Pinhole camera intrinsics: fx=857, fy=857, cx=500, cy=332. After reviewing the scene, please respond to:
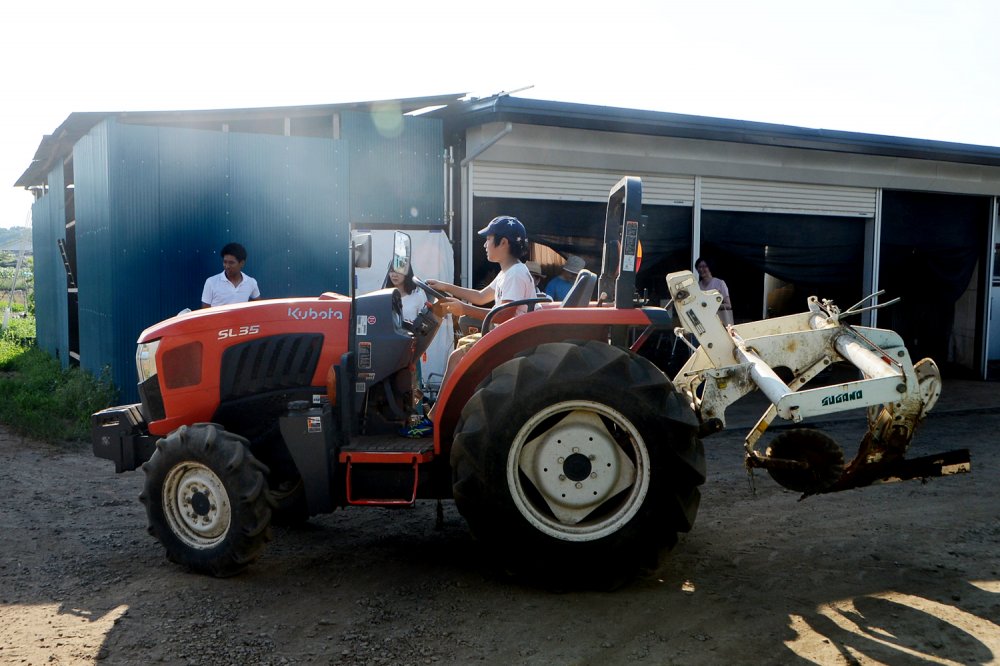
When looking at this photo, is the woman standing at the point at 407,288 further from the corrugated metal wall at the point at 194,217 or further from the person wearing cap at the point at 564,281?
the corrugated metal wall at the point at 194,217

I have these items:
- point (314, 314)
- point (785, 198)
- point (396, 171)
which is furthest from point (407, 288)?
point (785, 198)

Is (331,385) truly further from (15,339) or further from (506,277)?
(15,339)

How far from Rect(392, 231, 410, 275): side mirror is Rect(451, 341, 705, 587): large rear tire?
1.03m

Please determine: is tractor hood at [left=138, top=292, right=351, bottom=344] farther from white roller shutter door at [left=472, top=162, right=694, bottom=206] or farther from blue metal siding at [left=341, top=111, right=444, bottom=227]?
white roller shutter door at [left=472, top=162, right=694, bottom=206]

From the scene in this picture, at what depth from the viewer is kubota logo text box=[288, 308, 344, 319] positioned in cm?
449

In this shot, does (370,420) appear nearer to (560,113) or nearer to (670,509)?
(670,509)

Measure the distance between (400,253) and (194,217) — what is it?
488 centimetres

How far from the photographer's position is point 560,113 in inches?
365

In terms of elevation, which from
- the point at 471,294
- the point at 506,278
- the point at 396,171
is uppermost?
the point at 396,171

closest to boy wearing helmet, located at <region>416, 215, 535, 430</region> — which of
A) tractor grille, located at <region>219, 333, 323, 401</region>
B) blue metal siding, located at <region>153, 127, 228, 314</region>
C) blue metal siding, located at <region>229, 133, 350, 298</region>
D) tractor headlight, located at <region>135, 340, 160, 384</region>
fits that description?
tractor grille, located at <region>219, 333, 323, 401</region>

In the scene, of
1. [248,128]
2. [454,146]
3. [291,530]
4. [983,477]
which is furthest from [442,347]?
[983,477]

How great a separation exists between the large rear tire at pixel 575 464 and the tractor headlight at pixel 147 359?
5.79 ft

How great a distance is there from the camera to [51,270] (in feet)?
48.2

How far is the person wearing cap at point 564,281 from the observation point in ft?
30.2
